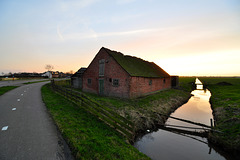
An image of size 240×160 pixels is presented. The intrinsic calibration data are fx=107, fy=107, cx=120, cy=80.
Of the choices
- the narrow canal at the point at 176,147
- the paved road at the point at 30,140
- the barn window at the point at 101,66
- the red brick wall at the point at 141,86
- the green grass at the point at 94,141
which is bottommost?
the narrow canal at the point at 176,147

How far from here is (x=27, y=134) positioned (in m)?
5.61

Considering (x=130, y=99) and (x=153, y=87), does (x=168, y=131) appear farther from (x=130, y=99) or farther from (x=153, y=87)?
(x=153, y=87)

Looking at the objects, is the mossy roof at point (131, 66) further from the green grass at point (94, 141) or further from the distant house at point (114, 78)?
the green grass at point (94, 141)

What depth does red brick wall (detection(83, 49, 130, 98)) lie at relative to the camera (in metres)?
15.8

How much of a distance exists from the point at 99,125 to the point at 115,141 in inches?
74.6

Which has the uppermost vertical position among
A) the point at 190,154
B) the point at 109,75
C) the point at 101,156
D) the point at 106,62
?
the point at 106,62

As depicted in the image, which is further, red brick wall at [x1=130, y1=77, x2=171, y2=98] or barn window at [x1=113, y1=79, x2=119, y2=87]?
barn window at [x1=113, y1=79, x2=119, y2=87]

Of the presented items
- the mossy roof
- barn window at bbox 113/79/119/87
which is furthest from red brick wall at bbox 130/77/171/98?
barn window at bbox 113/79/119/87

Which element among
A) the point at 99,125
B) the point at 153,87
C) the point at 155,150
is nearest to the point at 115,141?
the point at 99,125

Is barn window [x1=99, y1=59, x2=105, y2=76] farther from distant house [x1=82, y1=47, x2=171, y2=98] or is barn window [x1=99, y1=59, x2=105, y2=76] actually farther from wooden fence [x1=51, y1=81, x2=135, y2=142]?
wooden fence [x1=51, y1=81, x2=135, y2=142]

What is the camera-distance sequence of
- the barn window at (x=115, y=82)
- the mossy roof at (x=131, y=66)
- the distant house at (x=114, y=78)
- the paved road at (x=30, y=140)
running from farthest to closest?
1. the mossy roof at (x=131, y=66)
2. the barn window at (x=115, y=82)
3. the distant house at (x=114, y=78)
4. the paved road at (x=30, y=140)

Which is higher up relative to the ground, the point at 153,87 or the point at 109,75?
the point at 109,75

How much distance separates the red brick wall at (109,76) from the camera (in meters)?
15.8

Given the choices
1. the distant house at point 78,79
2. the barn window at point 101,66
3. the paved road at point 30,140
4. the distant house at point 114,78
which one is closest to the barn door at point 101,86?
the distant house at point 114,78
